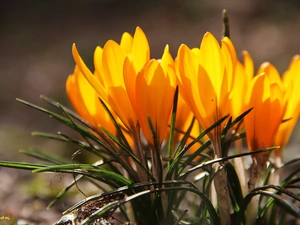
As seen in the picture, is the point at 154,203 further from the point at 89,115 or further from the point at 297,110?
the point at 297,110

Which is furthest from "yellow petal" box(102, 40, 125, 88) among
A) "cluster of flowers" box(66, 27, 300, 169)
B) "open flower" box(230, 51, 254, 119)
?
"open flower" box(230, 51, 254, 119)

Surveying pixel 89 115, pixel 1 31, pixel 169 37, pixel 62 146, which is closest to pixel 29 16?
pixel 1 31

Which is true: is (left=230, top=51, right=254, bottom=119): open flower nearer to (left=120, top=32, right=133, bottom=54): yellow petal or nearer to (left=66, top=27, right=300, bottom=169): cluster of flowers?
(left=66, top=27, right=300, bottom=169): cluster of flowers

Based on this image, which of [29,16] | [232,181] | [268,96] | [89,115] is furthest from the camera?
[29,16]

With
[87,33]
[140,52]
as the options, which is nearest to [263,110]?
[140,52]

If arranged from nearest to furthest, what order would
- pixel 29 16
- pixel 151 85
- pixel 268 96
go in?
pixel 151 85 → pixel 268 96 → pixel 29 16

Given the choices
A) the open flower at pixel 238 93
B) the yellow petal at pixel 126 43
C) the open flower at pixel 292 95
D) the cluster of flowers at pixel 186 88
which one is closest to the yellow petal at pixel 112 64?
the cluster of flowers at pixel 186 88

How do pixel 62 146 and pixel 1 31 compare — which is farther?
pixel 1 31
